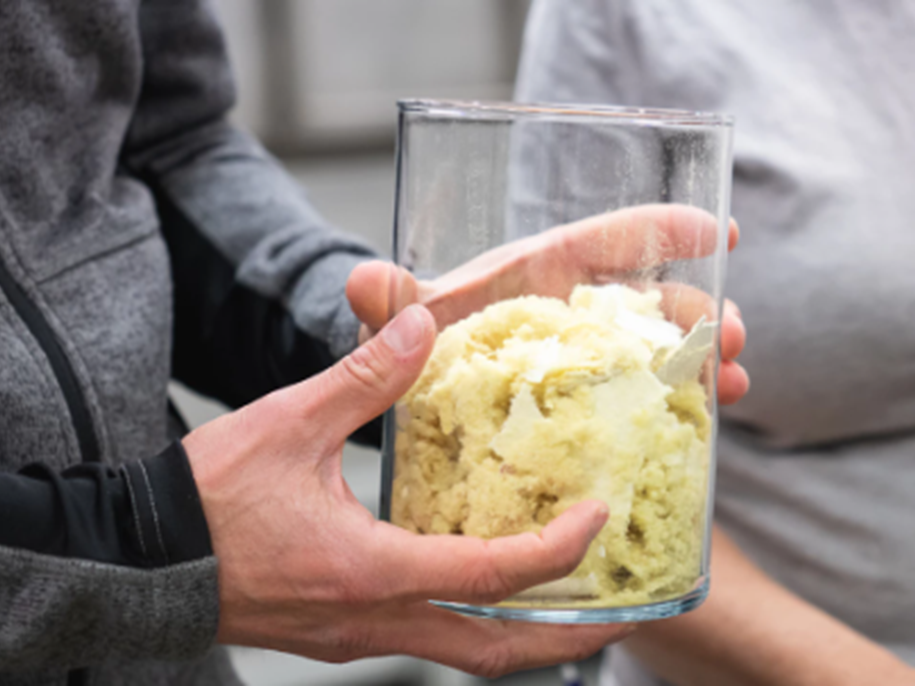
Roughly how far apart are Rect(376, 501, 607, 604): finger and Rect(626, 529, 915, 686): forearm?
0.34 m

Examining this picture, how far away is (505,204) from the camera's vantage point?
0.49m

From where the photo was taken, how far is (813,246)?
72 cm

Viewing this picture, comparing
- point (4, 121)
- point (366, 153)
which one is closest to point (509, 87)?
point (366, 153)

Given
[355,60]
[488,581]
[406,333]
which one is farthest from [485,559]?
[355,60]

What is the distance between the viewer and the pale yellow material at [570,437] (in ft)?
1.40

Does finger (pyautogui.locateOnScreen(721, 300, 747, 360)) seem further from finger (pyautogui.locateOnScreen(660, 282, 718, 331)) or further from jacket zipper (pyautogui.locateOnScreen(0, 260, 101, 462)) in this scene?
jacket zipper (pyautogui.locateOnScreen(0, 260, 101, 462))

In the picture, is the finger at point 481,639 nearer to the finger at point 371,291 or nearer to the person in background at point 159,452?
the person in background at point 159,452

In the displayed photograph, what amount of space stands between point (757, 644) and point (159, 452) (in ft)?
1.49

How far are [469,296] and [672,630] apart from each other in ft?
1.20

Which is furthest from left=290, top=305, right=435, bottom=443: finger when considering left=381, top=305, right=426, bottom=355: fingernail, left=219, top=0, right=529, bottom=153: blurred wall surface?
left=219, top=0, right=529, bottom=153: blurred wall surface

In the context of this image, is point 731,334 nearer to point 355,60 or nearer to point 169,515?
point 169,515

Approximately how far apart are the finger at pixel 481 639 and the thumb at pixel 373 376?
4.5 inches

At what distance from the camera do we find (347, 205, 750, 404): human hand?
46cm

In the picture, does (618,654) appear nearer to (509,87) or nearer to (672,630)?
(672,630)
